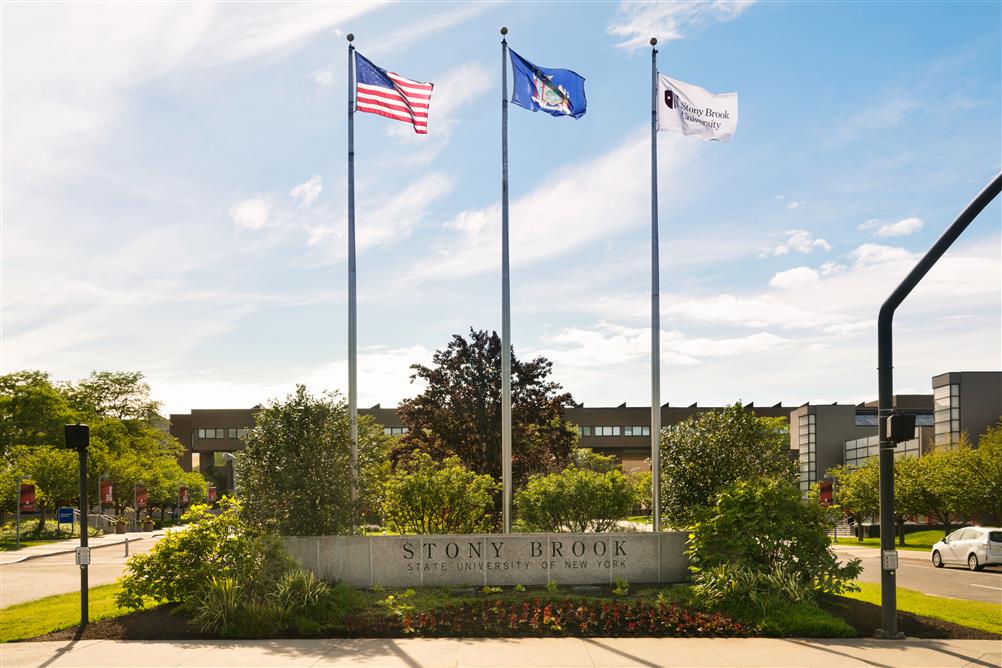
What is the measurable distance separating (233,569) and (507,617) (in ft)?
16.4

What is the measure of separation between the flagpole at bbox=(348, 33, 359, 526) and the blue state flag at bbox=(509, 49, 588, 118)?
3954 mm

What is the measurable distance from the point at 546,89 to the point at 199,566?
42.2 feet

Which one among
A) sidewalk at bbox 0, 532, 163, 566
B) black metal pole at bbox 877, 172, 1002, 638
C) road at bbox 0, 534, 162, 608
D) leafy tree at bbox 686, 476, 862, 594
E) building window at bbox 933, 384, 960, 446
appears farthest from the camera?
building window at bbox 933, 384, 960, 446

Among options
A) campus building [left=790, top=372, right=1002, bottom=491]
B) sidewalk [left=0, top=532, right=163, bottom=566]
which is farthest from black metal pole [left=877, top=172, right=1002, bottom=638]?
campus building [left=790, top=372, right=1002, bottom=491]

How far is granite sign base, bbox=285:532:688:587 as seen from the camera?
17.3m

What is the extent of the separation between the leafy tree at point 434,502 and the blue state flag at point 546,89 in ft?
29.5

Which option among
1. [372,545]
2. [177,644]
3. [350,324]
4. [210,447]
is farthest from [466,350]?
[210,447]

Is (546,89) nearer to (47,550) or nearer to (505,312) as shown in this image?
(505,312)

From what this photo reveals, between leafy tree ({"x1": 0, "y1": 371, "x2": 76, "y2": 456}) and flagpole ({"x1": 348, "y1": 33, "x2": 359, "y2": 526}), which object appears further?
leafy tree ({"x1": 0, "y1": 371, "x2": 76, "y2": 456})

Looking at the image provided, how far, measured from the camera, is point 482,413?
30859 millimetres

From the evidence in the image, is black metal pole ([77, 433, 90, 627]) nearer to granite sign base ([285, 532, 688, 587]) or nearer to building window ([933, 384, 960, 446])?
granite sign base ([285, 532, 688, 587])

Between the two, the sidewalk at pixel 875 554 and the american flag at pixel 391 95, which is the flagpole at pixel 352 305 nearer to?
the american flag at pixel 391 95

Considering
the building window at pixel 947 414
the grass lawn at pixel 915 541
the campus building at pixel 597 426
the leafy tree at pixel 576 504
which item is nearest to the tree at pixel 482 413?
the leafy tree at pixel 576 504

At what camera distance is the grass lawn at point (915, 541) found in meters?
43.9
